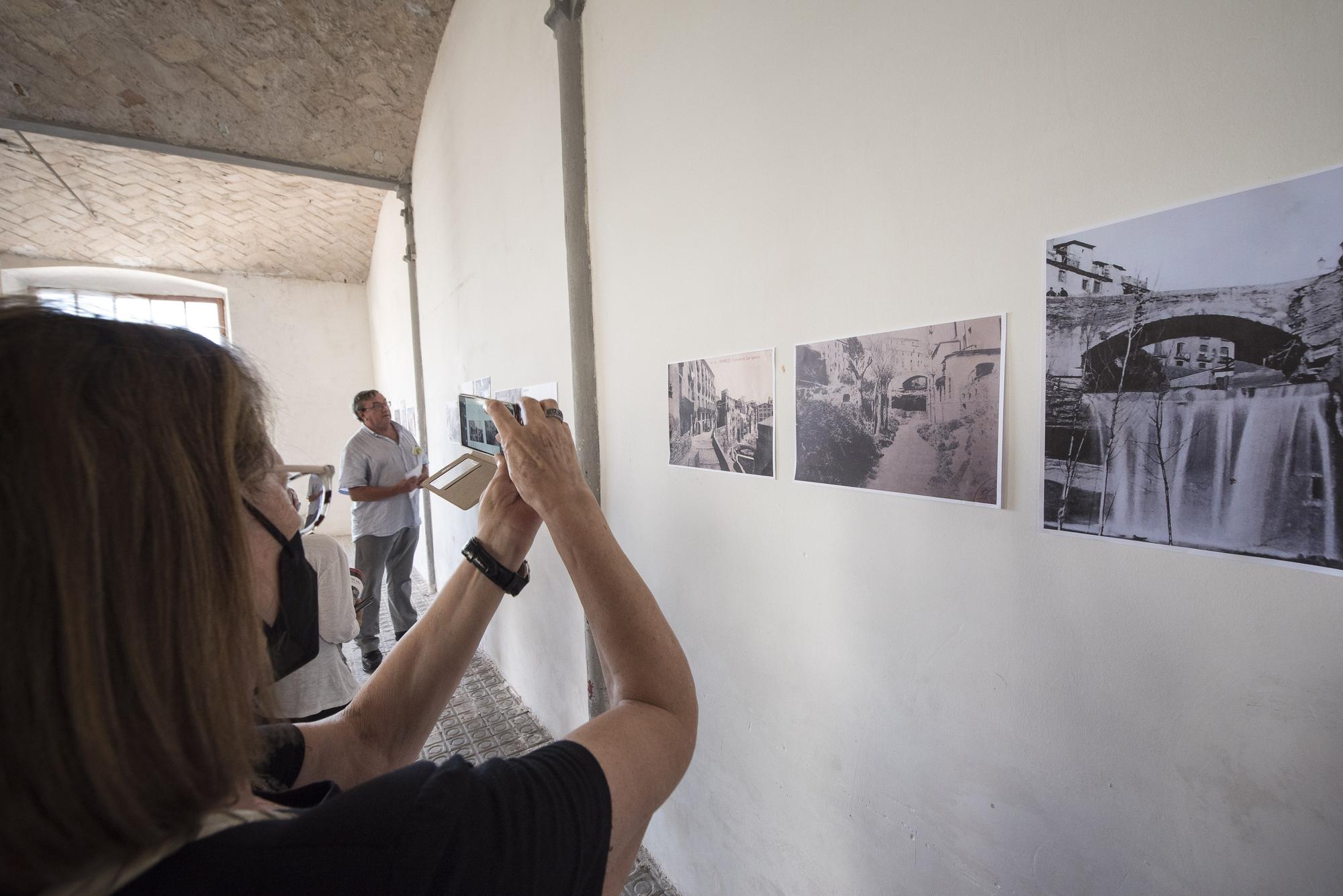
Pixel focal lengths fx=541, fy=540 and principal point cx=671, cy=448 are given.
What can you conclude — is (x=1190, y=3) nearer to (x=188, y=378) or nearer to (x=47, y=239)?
(x=188, y=378)

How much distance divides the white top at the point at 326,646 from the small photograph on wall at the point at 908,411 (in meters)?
1.47

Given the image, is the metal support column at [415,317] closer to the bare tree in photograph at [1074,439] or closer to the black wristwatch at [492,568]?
the black wristwatch at [492,568]

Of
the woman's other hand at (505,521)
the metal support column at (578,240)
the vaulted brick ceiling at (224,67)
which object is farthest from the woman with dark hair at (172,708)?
the vaulted brick ceiling at (224,67)

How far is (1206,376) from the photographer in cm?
65

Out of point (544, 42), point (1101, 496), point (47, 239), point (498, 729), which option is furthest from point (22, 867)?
point (47, 239)

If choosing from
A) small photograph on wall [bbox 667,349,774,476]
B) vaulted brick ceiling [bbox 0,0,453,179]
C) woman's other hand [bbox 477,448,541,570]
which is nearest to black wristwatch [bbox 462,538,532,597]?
woman's other hand [bbox 477,448,541,570]

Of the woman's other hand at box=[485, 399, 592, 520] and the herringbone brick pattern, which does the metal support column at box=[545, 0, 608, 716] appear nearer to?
the woman's other hand at box=[485, 399, 592, 520]

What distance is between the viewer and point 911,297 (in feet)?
3.16

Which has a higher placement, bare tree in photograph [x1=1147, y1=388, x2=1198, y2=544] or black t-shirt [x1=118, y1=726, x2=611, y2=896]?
bare tree in photograph [x1=1147, y1=388, x2=1198, y2=544]

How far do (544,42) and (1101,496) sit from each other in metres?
2.45

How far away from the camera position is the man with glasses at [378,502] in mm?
3500

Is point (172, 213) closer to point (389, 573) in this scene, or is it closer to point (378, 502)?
point (378, 502)

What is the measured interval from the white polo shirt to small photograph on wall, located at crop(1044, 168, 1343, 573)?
3713 mm

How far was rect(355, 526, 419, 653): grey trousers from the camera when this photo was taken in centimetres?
361
